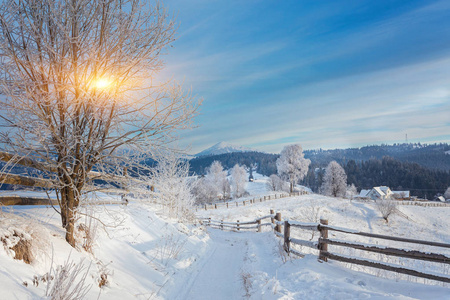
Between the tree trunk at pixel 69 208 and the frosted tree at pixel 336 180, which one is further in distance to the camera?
the frosted tree at pixel 336 180

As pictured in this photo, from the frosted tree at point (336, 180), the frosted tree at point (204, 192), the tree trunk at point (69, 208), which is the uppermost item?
the tree trunk at point (69, 208)

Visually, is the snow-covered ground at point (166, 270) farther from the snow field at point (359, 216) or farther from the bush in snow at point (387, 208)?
the bush in snow at point (387, 208)

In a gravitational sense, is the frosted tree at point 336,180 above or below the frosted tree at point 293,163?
below

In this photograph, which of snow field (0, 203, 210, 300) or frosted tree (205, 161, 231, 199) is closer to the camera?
snow field (0, 203, 210, 300)

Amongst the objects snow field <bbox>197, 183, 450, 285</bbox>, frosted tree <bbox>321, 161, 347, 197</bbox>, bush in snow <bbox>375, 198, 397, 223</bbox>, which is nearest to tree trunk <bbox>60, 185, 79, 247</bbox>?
snow field <bbox>197, 183, 450, 285</bbox>

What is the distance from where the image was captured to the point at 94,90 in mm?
4289

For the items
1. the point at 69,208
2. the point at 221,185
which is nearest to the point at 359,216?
the point at 69,208

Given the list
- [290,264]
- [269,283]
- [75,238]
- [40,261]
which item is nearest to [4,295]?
[40,261]

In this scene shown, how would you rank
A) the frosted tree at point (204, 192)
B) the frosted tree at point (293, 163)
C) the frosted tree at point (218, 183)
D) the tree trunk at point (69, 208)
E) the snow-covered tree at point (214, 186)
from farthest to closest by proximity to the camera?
the frosted tree at point (218, 183) < the snow-covered tree at point (214, 186) < the frosted tree at point (204, 192) < the frosted tree at point (293, 163) < the tree trunk at point (69, 208)

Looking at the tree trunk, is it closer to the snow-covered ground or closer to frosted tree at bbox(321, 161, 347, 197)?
the snow-covered ground

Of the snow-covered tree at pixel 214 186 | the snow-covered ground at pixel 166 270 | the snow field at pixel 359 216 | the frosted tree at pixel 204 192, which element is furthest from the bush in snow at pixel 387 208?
the snow-covered tree at pixel 214 186

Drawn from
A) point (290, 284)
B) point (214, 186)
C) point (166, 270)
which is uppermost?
point (290, 284)

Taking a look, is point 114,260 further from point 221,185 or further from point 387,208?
point 221,185

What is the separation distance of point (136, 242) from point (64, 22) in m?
5.67
